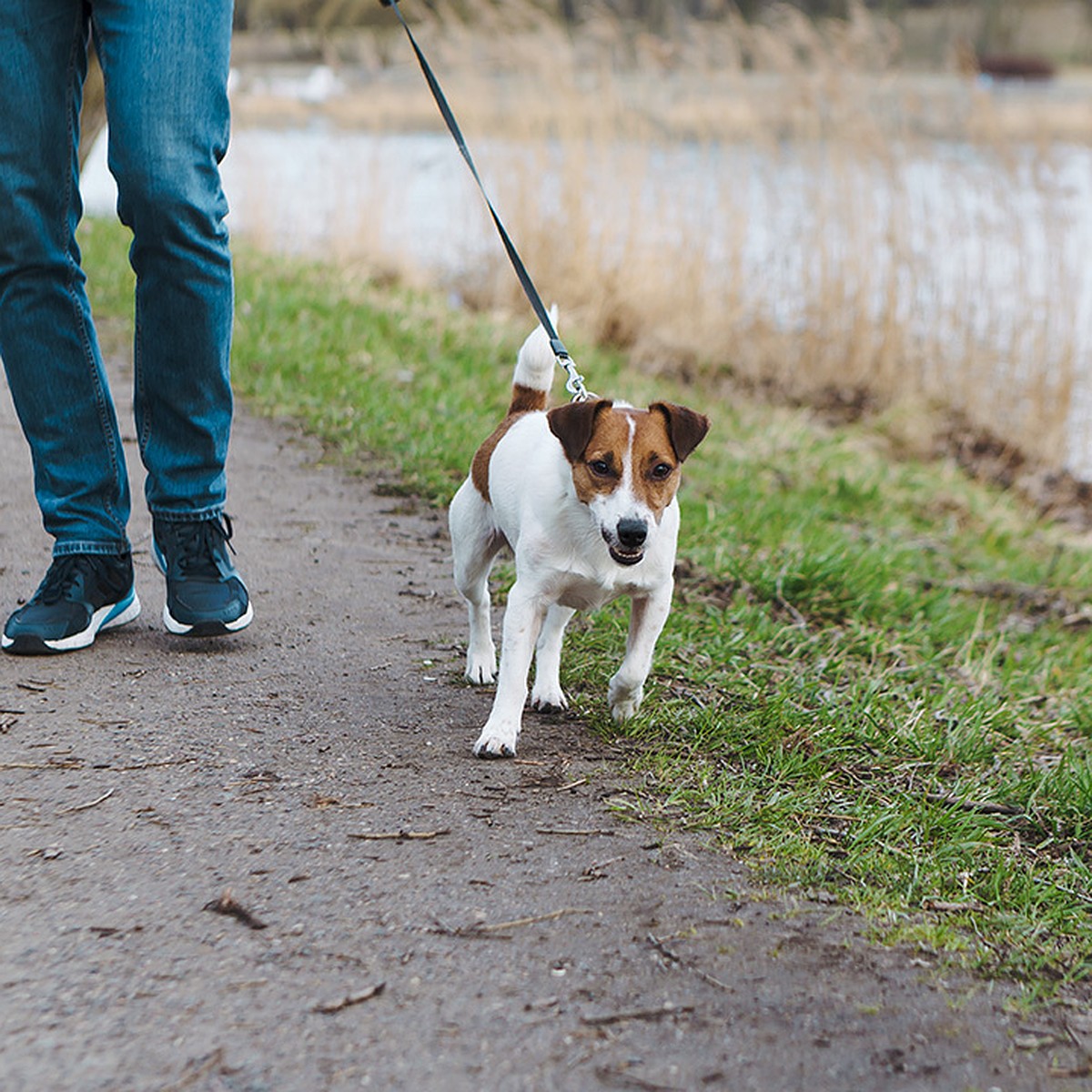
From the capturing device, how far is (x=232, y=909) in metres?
2.18

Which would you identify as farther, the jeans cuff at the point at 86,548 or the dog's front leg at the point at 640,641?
the jeans cuff at the point at 86,548

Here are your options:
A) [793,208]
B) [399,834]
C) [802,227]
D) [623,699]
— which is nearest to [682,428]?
[623,699]

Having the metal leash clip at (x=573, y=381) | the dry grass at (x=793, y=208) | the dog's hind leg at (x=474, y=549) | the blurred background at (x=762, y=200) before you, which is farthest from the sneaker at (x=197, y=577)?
the dry grass at (x=793, y=208)

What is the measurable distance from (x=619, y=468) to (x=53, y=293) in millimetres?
1333

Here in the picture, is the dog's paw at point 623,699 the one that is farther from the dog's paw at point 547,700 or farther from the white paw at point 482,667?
the white paw at point 482,667

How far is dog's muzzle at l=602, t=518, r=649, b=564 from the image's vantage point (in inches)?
104

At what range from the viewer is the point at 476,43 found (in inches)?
348

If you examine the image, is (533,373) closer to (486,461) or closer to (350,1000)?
(486,461)

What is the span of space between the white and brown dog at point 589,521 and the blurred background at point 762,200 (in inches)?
210

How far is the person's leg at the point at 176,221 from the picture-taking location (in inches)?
113

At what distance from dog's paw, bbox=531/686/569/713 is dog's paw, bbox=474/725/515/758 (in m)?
0.35

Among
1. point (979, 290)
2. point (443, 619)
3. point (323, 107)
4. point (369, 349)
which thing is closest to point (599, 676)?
point (443, 619)

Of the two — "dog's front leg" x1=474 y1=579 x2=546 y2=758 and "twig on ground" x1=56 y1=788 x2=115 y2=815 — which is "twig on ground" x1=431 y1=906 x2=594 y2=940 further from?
"twig on ground" x1=56 y1=788 x2=115 y2=815

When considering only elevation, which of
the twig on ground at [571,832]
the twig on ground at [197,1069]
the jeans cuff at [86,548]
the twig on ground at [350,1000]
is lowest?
the twig on ground at [571,832]
